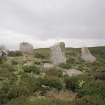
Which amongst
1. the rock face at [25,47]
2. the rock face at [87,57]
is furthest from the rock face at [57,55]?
the rock face at [25,47]

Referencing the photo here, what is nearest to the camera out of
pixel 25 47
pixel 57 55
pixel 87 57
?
pixel 57 55

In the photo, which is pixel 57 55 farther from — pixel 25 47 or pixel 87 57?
pixel 25 47

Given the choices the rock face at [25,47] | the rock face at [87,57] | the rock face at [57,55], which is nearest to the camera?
the rock face at [57,55]

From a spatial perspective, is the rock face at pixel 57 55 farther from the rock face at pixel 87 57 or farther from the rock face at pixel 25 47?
the rock face at pixel 25 47

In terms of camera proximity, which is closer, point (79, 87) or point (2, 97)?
Result: point (2, 97)

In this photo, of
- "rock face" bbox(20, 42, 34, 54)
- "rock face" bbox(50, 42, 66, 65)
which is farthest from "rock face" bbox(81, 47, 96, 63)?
"rock face" bbox(20, 42, 34, 54)

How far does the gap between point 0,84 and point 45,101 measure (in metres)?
4.03

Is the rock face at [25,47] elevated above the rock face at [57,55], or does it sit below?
above

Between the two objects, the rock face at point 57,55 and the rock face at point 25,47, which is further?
the rock face at point 25,47

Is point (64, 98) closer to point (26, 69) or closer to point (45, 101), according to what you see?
point (45, 101)

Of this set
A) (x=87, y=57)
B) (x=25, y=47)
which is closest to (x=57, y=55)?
(x=87, y=57)

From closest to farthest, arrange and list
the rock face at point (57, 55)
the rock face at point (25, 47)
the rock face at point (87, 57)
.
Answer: the rock face at point (57, 55), the rock face at point (87, 57), the rock face at point (25, 47)

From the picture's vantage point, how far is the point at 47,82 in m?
15.9

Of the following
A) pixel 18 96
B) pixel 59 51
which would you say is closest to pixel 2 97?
pixel 18 96
